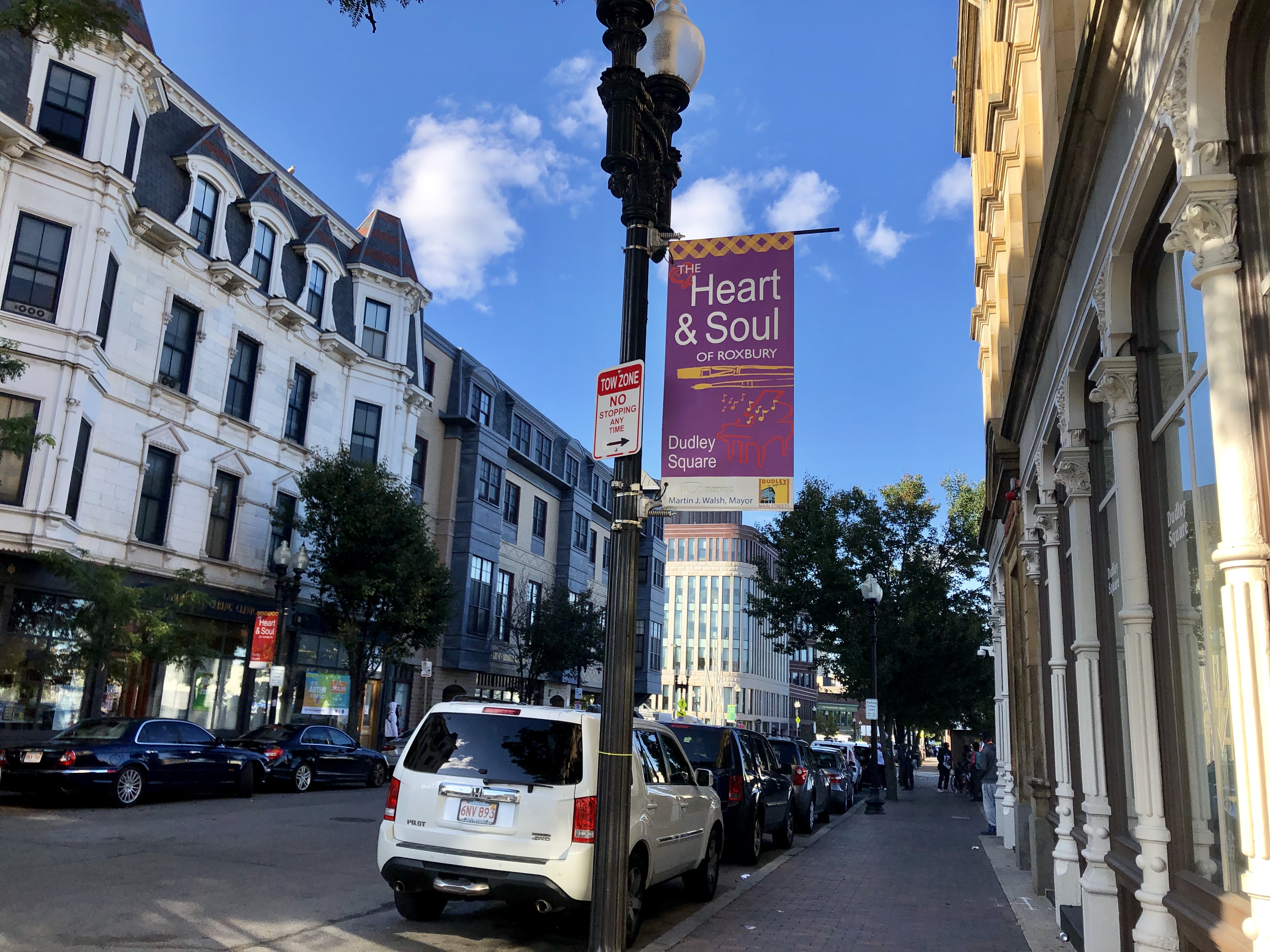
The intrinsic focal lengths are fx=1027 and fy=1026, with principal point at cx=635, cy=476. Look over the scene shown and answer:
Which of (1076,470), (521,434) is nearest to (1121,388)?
(1076,470)

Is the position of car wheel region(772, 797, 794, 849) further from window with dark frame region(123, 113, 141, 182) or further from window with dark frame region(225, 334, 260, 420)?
window with dark frame region(123, 113, 141, 182)

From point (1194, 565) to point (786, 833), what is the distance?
11951 mm

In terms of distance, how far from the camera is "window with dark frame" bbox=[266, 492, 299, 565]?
2830cm

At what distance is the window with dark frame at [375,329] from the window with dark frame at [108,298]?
1029cm

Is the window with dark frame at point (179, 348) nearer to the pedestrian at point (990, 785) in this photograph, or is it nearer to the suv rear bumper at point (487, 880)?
the suv rear bumper at point (487, 880)

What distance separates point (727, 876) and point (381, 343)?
963 inches

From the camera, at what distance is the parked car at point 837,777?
24594 millimetres

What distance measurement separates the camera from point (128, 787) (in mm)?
16094

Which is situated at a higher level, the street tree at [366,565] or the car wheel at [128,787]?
the street tree at [366,565]

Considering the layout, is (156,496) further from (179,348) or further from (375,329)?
(375,329)

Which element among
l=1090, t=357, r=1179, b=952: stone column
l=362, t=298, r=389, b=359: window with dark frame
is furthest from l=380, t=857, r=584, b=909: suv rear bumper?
l=362, t=298, r=389, b=359: window with dark frame

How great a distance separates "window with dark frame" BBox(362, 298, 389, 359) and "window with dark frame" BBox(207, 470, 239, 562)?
714 centimetres

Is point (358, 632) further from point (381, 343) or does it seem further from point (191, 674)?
point (381, 343)

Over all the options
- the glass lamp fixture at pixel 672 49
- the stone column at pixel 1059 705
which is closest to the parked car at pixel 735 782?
the stone column at pixel 1059 705
